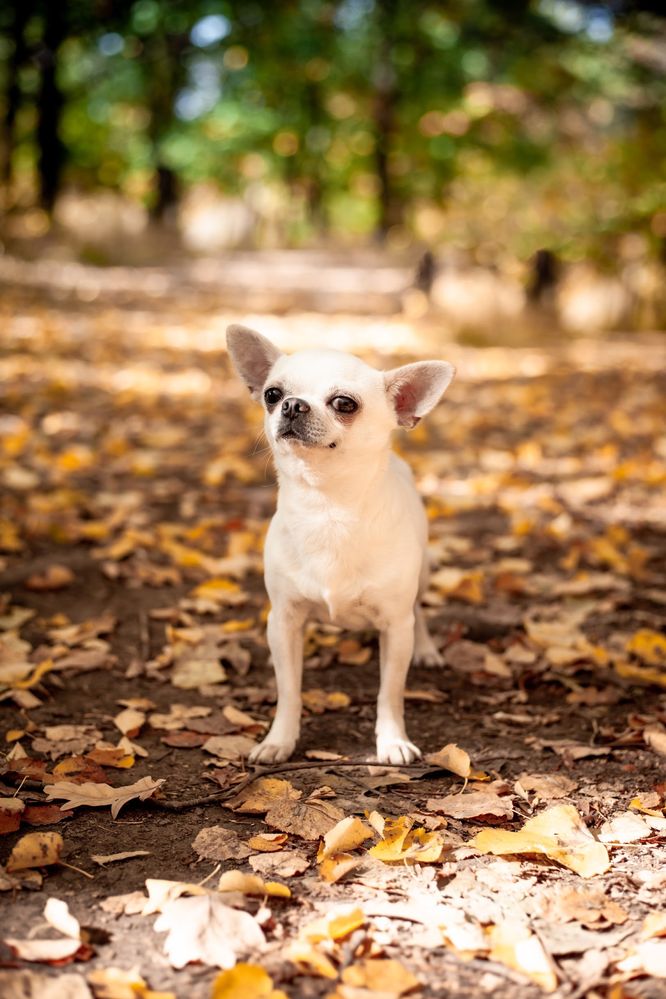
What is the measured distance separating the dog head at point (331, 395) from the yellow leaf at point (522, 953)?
4.05ft

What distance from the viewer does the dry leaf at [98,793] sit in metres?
2.44

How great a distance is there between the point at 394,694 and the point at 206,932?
1.07 m

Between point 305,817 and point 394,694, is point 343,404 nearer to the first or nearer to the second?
point 394,694

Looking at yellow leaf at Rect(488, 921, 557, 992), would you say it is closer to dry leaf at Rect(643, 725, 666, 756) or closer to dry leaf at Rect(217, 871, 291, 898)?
dry leaf at Rect(217, 871, 291, 898)

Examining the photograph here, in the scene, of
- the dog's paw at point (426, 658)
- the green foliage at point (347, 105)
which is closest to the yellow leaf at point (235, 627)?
the dog's paw at point (426, 658)

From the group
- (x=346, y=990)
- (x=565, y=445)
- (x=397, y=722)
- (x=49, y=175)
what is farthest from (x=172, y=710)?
(x=49, y=175)

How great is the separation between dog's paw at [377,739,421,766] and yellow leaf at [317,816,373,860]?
0.45 m

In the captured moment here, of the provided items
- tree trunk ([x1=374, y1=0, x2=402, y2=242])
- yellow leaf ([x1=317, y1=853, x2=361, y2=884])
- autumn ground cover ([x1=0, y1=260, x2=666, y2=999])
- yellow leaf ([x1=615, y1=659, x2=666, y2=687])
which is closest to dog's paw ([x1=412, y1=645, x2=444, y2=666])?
autumn ground cover ([x1=0, y1=260, x2=666, y2=999])

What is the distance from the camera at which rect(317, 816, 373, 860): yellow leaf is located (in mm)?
2229

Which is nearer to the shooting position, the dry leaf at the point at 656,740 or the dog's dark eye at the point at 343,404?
the dog's dark eye at the point at 343,404

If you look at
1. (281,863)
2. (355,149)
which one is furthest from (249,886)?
(355,149)

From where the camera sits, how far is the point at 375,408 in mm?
2627

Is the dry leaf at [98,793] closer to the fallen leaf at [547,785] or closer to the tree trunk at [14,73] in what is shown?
the fallen leaf at [547,785]

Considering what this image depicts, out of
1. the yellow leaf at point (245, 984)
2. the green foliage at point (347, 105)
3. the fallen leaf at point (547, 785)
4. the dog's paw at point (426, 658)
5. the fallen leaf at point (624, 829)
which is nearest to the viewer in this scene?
the yellow leaf at point (245, 984)
